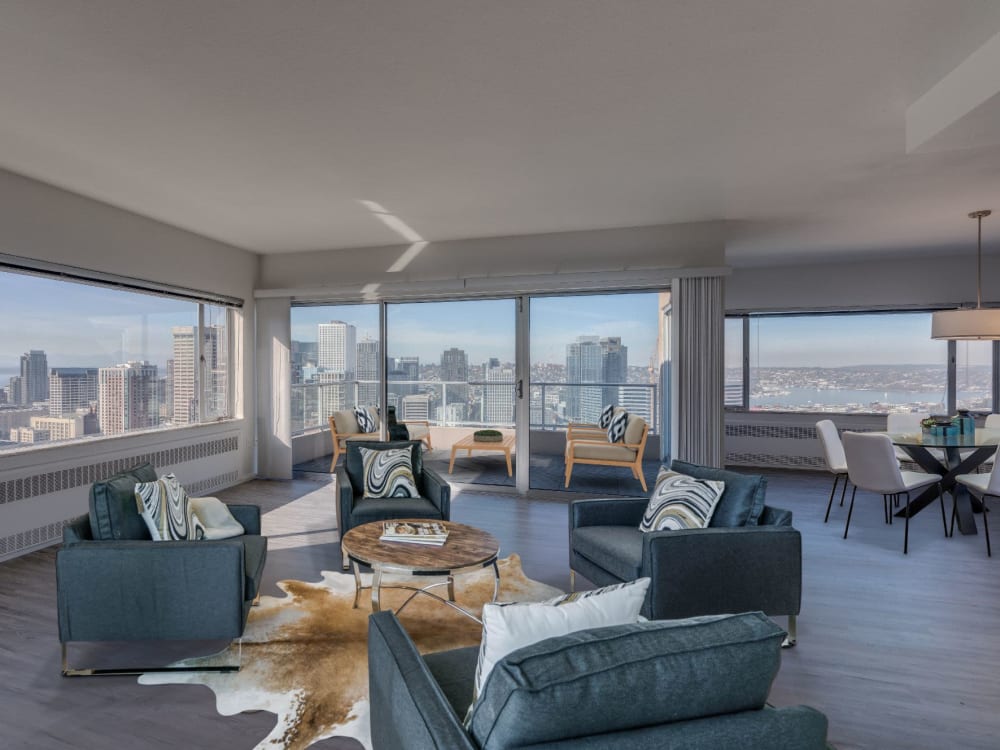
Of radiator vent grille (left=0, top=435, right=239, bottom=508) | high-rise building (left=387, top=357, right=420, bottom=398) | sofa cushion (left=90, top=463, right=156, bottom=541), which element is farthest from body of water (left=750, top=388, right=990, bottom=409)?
sofa cushion (left=90, top=463, right=156, bottom=541)

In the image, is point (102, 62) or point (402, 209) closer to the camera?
point (102, 62)

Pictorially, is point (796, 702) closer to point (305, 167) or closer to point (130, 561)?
point (130, 561)

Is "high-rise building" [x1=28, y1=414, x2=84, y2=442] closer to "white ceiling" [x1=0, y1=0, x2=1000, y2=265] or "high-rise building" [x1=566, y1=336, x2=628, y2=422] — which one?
"white ceiling" [x1=0, y1=0, x2=1000, y2=265]

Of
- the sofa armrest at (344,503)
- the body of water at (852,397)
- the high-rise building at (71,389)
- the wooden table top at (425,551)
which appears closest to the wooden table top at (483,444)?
the sofa armrest at (344,503)

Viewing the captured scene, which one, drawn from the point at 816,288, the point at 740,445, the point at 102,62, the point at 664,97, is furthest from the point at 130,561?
the point at 816,288

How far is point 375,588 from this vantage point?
266cm

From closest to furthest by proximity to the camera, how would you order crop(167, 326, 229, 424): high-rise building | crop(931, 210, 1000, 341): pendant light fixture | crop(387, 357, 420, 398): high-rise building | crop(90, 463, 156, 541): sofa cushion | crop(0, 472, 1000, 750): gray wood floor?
1. crop(0, 472, 1000, 750): gray wood floor
2. crop(90, 463, 156, 541): sofa cushion
3. crop(931, 210, 1000, 341): pendant light fixture
4. crop(167, 326, 229, 424): high-rise building
5. crop(387, 357, 420, 398): high-rise building

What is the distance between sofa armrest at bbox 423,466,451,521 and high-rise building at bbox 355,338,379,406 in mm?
2468

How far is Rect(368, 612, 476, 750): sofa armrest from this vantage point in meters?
1.14

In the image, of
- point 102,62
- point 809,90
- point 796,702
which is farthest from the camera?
point 809,90

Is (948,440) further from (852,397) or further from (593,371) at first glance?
(593,371)

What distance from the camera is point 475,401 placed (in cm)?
592

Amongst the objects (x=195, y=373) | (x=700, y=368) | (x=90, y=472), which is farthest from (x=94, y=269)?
(x=700, y=368)

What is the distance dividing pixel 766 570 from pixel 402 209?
3642 mm
